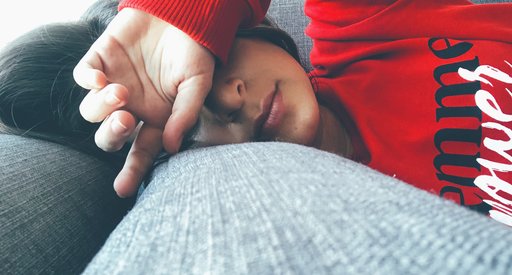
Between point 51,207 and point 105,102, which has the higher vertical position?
point 105,102

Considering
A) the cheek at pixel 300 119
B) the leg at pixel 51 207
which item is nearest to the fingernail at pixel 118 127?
the leg at pixel 51 207

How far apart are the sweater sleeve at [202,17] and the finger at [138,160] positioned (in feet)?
0.46

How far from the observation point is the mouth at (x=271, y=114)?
61cm

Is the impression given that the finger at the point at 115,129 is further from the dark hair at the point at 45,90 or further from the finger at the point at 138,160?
the dark hair at the point at 45,90

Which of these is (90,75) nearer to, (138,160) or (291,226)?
(138,160)

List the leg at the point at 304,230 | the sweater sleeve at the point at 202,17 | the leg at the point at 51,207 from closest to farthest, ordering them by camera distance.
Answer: the leg at the point at 304,230 < the leg at the point at 51,207 < the sweater sleeve at the point at 202,17

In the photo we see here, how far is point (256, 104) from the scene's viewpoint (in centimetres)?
60

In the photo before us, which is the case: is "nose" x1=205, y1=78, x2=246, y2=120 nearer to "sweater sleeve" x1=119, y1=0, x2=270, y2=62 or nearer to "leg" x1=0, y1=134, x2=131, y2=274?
"sweater sleeve" x1=119, y1=0, x2=270, y2=62

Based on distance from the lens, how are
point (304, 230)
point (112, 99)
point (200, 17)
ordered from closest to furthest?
point (304, 230)
point (112, 99)
point (200, 17)

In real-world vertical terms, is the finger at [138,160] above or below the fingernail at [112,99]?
below

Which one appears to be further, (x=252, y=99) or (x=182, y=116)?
(x=252, y=99)

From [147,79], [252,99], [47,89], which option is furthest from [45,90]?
[252,99]

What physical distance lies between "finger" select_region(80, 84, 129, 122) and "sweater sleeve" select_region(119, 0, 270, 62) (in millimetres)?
140

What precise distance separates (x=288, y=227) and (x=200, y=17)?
16.0 inches
